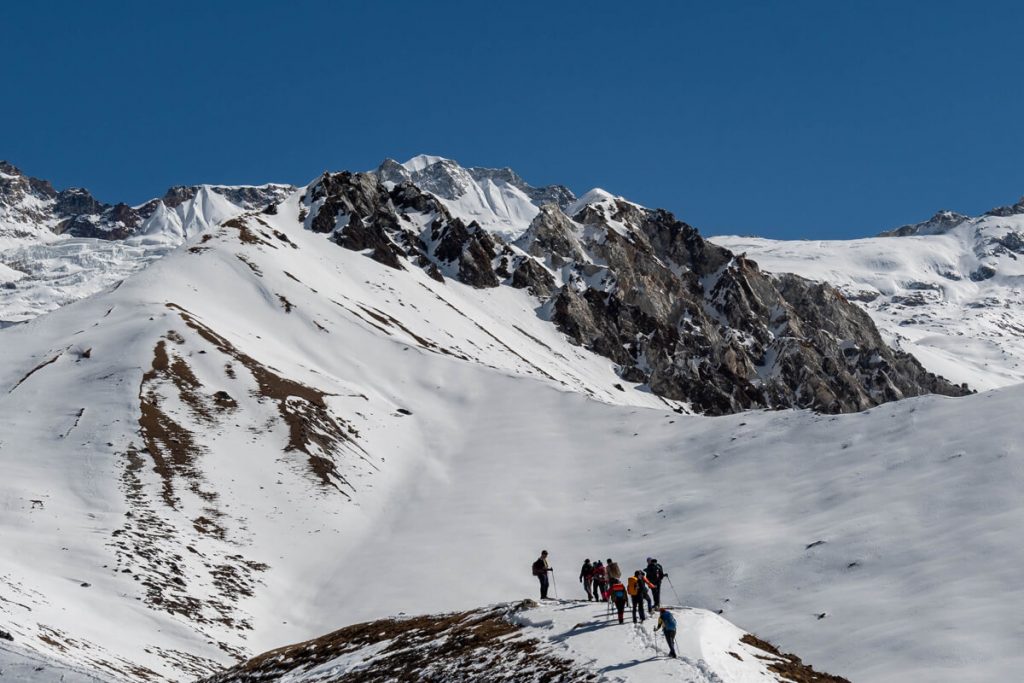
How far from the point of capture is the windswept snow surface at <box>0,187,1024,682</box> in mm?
47031

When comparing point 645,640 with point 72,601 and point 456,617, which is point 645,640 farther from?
point 72,601

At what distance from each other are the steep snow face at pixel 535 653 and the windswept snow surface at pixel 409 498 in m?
8.39

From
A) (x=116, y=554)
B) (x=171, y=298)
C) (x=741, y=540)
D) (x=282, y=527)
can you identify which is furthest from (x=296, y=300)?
(x=741, y=540)

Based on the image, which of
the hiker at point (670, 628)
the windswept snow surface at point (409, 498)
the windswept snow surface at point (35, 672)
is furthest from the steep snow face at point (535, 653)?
the windswept snow surface at point (409, 498)

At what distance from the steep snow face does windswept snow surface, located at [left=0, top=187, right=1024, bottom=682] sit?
27.5ft

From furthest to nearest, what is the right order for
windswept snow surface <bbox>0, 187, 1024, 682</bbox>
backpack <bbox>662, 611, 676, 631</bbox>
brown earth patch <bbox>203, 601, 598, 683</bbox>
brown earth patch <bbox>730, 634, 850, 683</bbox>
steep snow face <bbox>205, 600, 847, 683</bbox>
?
windswept snow surface <bbox>0, 187, 1024, 682</bbox>, brown earth patch <bbox>730, 634, 850, 683</bbox>, brown earth patch <bbox>203, 601, 598, 683</bbox>, backpack <bbox>662, 611, 676, 631</bbox>, steep snow face <bbox>205, 600, 847, 683</bbox>

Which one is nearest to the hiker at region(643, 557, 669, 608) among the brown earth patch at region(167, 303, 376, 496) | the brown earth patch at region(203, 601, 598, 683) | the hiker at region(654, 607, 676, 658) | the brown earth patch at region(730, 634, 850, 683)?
the brown earth patch at region(730, 634, 850, 683)

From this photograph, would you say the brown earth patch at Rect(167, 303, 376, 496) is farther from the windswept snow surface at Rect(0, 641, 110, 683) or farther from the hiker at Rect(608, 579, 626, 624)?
the hiker at Rect(608, 579, 626, 624)

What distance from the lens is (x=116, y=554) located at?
5716 cm

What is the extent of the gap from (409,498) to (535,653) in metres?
52.3

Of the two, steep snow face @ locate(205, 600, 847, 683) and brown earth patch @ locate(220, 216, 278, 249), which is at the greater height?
brown earth patch @ locate(220, 216, 278, 249)

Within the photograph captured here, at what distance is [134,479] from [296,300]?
2112 inches

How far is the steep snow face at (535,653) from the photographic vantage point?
27.3m

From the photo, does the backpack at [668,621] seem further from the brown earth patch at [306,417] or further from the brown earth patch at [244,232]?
the brown earth patch at [244,232]
